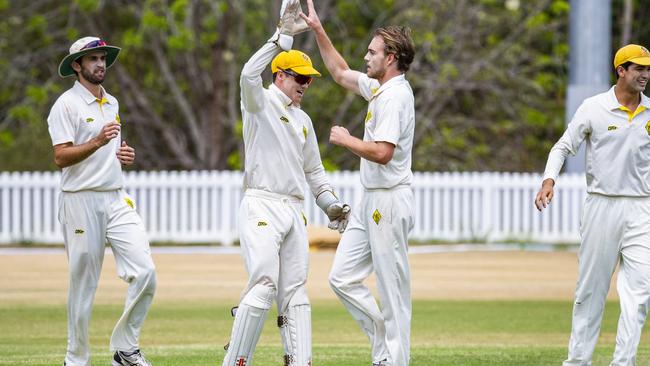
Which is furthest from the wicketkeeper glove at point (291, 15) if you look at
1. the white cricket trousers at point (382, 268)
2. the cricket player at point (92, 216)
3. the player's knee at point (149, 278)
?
the player's knee at point (149, 278)

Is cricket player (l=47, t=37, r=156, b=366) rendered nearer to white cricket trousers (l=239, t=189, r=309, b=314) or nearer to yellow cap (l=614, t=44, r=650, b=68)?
white cricket trousers (l=239, t=189, r=309, b=314)

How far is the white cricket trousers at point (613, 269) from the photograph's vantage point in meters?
8.25

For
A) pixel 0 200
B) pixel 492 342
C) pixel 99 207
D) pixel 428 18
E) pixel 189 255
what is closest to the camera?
pixel 99 207

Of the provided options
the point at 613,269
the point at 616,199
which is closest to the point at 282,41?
the point at 616,199

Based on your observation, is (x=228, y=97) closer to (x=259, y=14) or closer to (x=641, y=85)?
(x=259, y=14)

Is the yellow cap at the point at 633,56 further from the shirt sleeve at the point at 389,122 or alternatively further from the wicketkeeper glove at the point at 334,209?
the wicketkeeper glove at the point at 334,209

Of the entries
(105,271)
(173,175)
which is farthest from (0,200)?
(105,271)

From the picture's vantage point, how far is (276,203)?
26.5ft

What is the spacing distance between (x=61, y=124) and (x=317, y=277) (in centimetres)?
828

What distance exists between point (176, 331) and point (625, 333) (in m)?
4.87

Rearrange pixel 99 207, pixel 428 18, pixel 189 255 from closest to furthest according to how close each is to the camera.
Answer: pixel 99 207 → pixel 189 255 → pixel 428 18

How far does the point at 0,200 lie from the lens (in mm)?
22312

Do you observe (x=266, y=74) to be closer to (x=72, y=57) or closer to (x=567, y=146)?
(x=72, y=57)

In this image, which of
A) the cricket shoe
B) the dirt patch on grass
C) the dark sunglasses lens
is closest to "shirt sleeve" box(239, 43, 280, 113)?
the dark sunglasses lens
